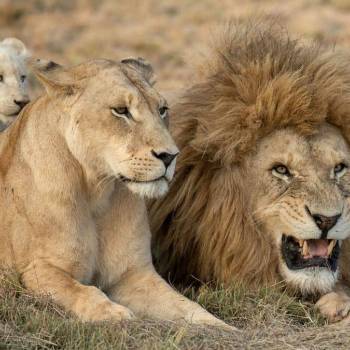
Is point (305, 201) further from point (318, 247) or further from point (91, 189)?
point (91, 189)

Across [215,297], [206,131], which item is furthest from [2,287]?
[206,131]

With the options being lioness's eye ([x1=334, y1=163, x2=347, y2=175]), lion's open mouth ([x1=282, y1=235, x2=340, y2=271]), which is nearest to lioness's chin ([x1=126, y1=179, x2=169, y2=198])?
lion's open mouth ([x1=282, y1=235, x2=340, y2=271])

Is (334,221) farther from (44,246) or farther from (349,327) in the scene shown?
(44,246)

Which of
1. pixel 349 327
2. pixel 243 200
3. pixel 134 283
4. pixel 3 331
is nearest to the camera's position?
pixel 3 331

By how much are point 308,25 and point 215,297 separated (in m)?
10.1

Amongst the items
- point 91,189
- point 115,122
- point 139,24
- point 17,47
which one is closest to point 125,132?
point 115,122

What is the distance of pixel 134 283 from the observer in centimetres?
386

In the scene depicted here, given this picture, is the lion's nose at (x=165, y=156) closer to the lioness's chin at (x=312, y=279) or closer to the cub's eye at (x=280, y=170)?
the cub's eye at (x=280, y=170)

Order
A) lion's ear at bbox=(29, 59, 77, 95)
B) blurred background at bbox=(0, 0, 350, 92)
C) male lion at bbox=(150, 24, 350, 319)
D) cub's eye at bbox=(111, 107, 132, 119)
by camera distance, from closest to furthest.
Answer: cub's eye at bbox=(111, 107, 132, 119) → lion's ear at bbox=(29, 59, 77, 95) → male lion at bbox=(150, 24, 350, 319) → blurred background at bbox=(0, 0, 350, 92)

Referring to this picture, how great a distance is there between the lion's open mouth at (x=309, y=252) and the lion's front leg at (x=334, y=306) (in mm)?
114

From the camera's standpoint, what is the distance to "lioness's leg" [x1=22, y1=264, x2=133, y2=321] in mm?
3459

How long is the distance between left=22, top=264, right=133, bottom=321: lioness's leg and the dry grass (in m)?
0.04

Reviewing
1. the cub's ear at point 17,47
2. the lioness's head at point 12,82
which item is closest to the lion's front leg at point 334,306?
the lioness's head at point 12,82

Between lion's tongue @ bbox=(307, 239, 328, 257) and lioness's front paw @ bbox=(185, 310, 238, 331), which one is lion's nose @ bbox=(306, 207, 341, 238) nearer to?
lion's tongue @ bbox=(307, 239, 328, 257)
